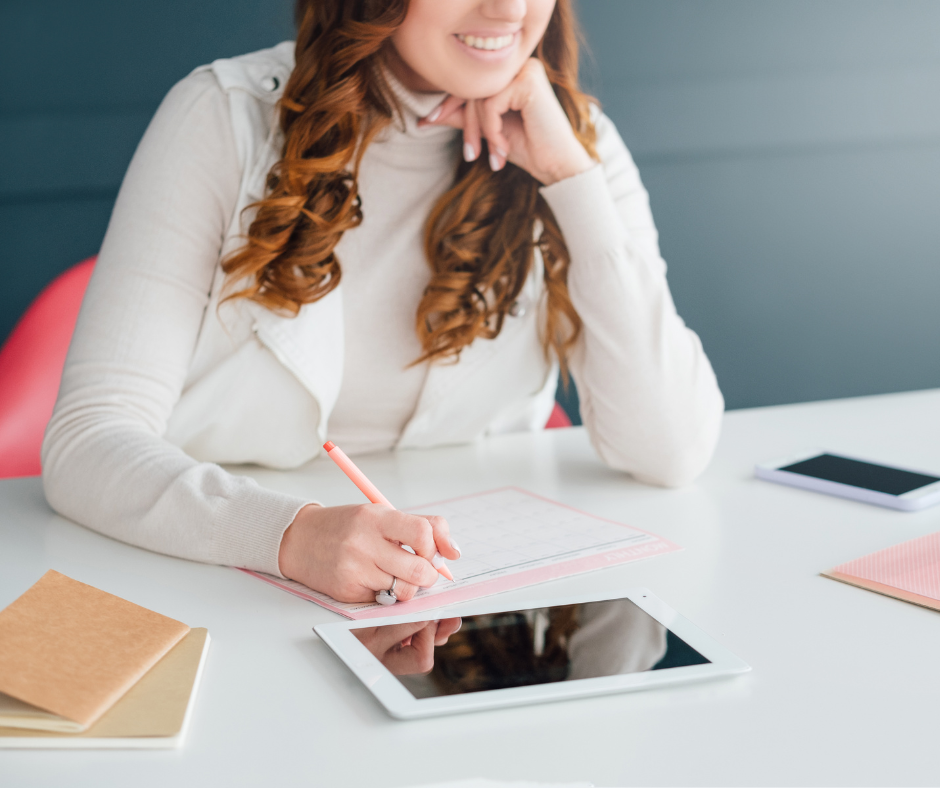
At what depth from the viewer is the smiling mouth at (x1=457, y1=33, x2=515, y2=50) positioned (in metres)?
1.10

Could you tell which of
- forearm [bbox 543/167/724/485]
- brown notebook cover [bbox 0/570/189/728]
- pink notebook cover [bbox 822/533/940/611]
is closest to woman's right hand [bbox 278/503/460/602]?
brown notebook cover [bbox 0/570/189/728]

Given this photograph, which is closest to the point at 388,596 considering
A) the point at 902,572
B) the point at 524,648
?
the point at 524,648

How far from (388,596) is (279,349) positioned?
48cm

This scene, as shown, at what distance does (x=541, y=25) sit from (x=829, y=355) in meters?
2.02

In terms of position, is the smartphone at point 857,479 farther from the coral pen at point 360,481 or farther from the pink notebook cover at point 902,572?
the coral pen at point 360,481

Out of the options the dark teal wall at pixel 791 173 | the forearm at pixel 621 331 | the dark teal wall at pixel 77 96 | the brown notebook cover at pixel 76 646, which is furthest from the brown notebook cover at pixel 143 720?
the dark teal wall at pixel 791 173

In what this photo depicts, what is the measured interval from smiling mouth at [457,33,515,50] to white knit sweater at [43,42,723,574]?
0.11 meters

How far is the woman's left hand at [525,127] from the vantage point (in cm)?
118

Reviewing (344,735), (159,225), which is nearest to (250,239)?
(159,225)

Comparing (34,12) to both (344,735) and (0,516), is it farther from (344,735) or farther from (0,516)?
(344,735)

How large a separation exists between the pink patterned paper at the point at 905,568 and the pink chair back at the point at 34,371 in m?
1.15

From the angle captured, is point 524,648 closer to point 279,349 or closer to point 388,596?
point 388,596

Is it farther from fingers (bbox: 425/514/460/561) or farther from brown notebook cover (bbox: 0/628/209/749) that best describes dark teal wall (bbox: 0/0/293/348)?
brown notebook cover (bbox: 0/628/209/749)

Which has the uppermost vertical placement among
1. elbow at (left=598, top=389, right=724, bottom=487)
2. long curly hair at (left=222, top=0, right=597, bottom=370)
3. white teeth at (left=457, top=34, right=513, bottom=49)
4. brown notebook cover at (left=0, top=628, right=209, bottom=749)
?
white teeth at (left=457, top=34, right=513, bottom=49)
